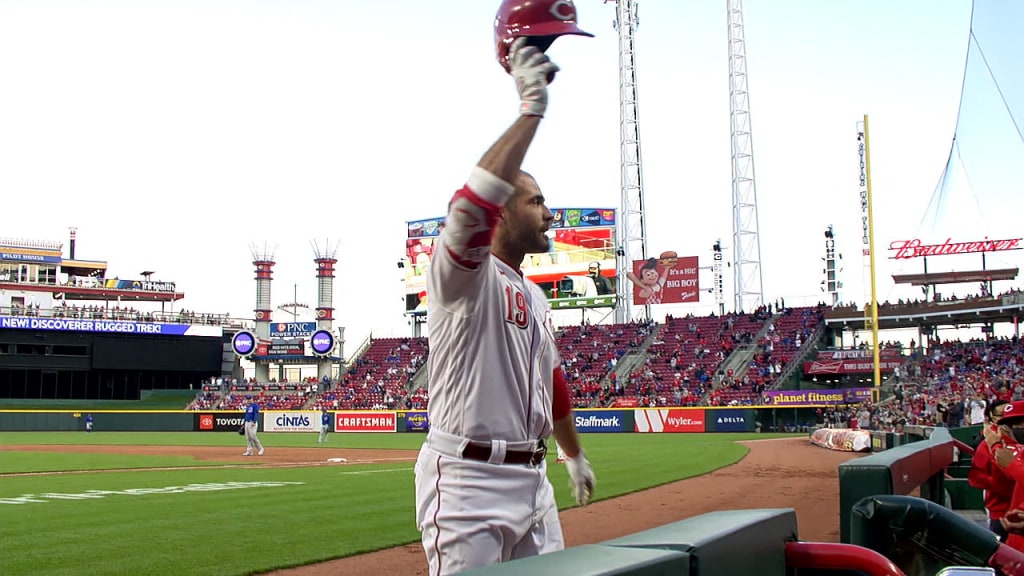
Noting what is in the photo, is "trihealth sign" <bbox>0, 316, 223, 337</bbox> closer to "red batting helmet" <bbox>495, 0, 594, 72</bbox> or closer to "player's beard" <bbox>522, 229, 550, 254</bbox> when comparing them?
"player's beard" <bbox>522, 229, 550, 254</bbox>

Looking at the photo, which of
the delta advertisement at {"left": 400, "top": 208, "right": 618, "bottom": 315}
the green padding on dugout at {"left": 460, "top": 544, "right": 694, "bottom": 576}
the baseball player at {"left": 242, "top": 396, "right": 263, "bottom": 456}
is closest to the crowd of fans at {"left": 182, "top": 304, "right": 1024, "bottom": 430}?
the delta advertisement at {"left": 400, "top": 208, "right": 618, "bottom": 315}

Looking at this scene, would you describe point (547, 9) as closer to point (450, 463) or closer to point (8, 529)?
point (450, 463)

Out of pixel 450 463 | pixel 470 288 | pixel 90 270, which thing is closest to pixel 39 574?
pixel 450 463

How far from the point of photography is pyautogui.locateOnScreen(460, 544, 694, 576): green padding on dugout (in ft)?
5.52

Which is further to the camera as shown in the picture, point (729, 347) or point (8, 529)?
point (729, 347)

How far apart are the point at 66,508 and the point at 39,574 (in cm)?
537

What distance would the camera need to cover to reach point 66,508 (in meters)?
12.7

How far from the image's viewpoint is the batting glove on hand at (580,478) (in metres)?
4.46

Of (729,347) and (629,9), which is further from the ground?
(629,9)

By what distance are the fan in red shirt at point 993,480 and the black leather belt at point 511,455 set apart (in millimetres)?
4158

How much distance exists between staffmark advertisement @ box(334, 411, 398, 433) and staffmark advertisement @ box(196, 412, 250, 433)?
5.57m

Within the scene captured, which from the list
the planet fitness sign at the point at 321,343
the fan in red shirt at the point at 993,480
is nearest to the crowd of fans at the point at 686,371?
the planet fitness sign at the point at 321,343

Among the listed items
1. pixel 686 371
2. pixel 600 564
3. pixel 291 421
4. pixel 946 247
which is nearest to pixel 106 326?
pixel 291 421

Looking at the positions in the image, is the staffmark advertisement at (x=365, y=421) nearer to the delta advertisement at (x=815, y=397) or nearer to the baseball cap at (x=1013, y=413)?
the delta advertisement at (x=815, y=397)
